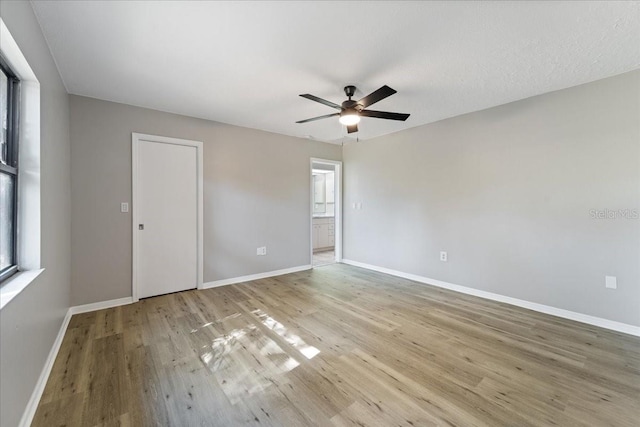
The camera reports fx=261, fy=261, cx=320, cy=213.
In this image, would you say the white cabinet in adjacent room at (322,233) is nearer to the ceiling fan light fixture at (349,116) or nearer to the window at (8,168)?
the ceiling fan light fixture at (349,116)

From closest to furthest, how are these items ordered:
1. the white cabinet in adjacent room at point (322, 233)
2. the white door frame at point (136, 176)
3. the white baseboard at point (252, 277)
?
the white door frame at point (136, 176) → the white baseboard at point (252, 277) → the white cabinet in adjacent room at point (322, 233)

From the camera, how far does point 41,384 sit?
5.67ft

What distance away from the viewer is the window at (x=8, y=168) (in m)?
1.55

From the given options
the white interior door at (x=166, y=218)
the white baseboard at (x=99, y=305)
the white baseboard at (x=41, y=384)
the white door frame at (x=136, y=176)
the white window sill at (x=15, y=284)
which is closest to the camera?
the white window sill at (x=15, y=284)

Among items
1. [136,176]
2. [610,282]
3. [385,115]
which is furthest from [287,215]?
[610,282]

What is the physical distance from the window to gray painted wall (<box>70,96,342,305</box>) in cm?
150

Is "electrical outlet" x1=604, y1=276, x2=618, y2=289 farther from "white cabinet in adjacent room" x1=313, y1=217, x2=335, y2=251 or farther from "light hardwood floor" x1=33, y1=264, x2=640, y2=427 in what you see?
"white cabinet in adjacent room" x1=313, y1=217, x2=335, y2=251

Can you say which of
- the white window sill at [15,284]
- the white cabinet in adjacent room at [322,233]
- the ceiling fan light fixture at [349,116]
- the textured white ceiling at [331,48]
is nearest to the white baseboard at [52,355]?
the white window sill at [15,284]

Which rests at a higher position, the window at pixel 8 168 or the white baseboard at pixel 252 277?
the window at pixel 8 168

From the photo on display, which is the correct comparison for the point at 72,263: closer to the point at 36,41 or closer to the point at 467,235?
the point at 36,41

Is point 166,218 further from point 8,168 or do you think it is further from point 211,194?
point 8,168

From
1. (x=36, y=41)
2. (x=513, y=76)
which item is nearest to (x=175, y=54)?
(x=36, y=41)

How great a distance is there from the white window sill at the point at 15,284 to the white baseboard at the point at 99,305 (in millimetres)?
1608

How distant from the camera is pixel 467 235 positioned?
3682 mm
